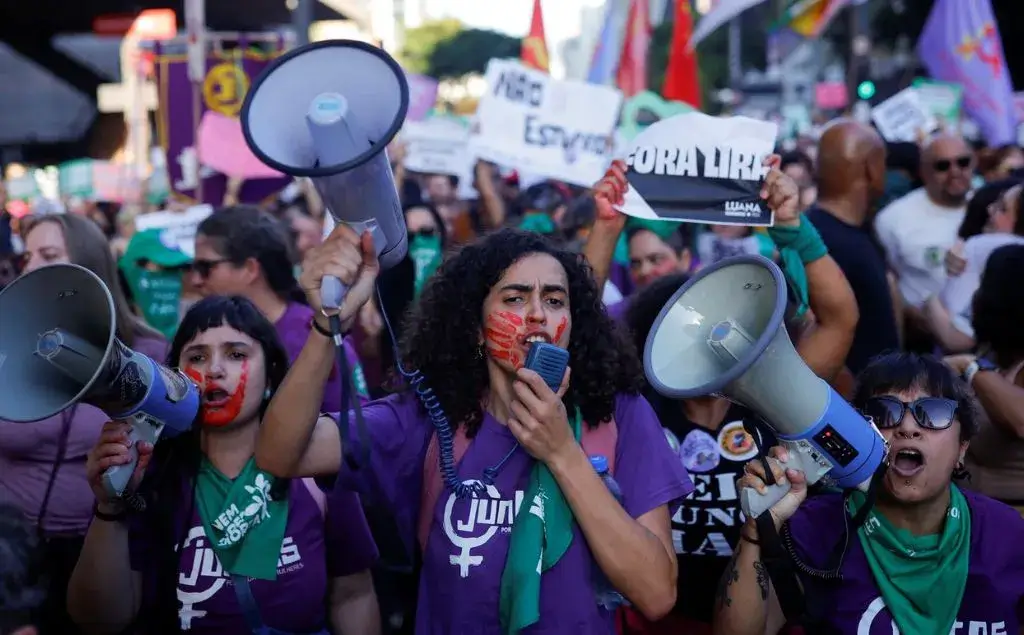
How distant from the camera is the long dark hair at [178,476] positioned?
277 cm

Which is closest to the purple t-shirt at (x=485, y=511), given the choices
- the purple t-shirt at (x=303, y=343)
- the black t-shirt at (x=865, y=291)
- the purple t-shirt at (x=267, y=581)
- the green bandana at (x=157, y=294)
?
the purple t-shirt at (x=267, y=581)

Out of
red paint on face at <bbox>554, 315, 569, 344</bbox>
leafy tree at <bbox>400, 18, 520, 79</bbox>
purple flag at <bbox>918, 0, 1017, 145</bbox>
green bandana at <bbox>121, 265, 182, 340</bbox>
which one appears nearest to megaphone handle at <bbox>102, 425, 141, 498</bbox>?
red paint on face at <bbox>554, 315, 569, 344</bbox>

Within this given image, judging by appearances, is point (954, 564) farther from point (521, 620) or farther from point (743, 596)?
point (521, 620)

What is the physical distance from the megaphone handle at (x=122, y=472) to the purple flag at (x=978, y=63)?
8144mm

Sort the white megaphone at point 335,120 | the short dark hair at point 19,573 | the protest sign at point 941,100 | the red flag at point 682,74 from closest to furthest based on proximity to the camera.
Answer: the short dark hair at point 19,573 < the white megaphone at point 335,120 < the red flag at point 682,74 < the protest sign at point 941,100

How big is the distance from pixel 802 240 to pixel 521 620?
4.89 feet

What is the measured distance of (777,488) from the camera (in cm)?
234

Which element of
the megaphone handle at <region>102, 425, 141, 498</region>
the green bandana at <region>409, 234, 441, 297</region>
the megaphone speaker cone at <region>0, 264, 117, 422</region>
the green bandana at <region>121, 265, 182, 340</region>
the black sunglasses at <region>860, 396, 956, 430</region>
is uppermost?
the megaphone speaker cone at <region>0, 264, 117, 422</region>

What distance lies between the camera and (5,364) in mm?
2475

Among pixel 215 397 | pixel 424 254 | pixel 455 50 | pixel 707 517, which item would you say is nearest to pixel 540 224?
pixel 424 254

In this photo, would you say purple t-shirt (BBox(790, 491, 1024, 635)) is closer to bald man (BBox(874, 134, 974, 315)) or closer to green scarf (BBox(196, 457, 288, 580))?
green scarf (BBox(196, 457, 288, 580))

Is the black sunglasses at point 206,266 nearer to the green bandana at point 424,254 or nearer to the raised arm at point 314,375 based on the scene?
the green bandana at point 424,254

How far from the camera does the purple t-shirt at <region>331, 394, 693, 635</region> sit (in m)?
2.38

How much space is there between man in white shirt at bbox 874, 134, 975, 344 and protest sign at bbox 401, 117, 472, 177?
4060 millimetres
